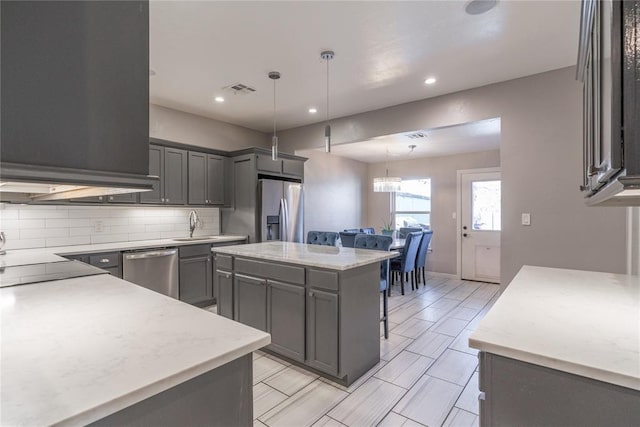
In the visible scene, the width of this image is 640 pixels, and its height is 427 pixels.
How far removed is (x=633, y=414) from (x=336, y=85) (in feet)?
11.0

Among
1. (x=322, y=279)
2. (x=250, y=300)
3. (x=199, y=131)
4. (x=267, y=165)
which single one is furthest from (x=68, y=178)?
(x=199, y=131)

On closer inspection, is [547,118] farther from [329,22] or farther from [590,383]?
[590,383]

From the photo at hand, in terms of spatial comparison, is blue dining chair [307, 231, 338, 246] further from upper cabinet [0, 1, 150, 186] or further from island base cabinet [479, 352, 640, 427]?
upper cabinet [0, 1, 150, 186]

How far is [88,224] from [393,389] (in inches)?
145

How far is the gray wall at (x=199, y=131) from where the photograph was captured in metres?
4.13

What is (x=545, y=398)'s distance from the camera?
3.07ft

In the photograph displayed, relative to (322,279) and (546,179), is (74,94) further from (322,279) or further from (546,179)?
(546,179)

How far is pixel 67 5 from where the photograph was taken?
26.3 inches

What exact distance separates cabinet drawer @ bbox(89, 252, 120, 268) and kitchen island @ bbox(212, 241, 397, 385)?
1368mm

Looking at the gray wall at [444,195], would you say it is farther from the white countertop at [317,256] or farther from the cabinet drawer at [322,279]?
the cabinet drawer at [322,279]

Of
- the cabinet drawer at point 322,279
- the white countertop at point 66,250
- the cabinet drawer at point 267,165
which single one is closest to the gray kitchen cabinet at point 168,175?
the white countertop at point 66,250

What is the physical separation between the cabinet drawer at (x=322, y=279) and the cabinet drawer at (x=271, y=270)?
3.4 inches

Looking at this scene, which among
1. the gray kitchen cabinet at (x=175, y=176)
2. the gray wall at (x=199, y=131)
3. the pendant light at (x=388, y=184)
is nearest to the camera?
the gray kitchen cabinet at (x=175, y=176)

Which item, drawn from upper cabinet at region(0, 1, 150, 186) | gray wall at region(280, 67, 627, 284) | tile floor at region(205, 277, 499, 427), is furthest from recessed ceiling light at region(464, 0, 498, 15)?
tile floor at region(205, 277, 499, 427)
